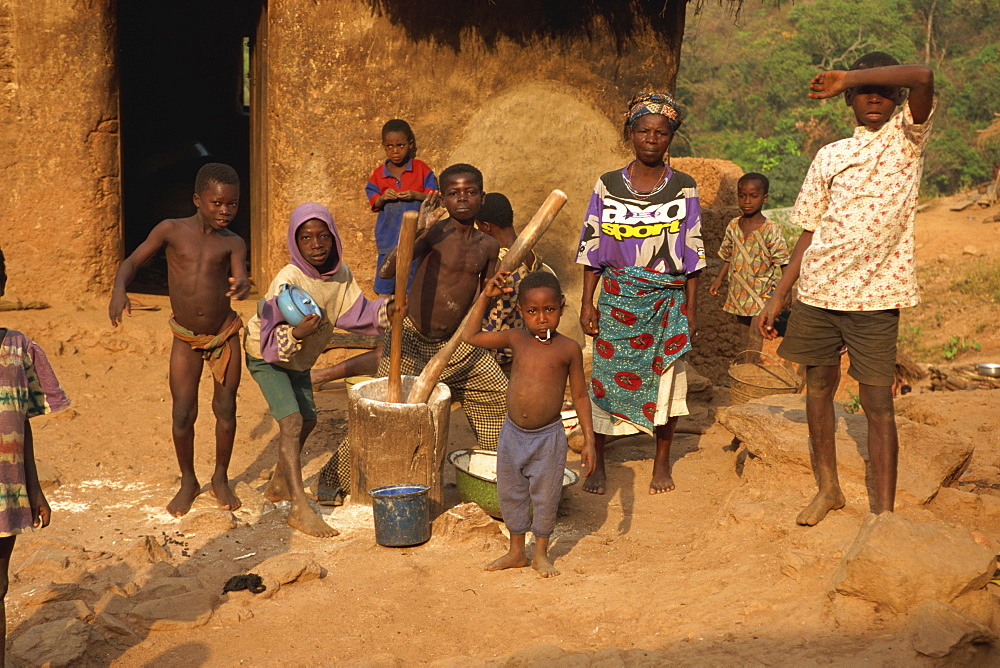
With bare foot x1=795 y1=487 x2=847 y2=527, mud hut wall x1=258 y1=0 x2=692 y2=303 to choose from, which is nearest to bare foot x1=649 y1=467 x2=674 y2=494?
bare foot x1=795 y1=487 x2=847 y2=527

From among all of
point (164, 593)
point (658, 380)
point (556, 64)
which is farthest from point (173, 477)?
point (556, 64)

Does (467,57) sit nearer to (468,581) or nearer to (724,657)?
(468,581)

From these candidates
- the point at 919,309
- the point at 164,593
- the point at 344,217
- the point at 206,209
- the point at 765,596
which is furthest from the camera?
the point at 919,309

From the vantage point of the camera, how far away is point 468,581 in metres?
3.90

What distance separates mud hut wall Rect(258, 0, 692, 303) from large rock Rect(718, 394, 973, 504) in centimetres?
257

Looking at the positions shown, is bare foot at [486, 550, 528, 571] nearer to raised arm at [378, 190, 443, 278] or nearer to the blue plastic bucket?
the blue plastic bucket

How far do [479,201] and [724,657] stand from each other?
99.0 inches

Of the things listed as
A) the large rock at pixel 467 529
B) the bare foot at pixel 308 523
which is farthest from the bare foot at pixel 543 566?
the bare foot at pixel 308 523

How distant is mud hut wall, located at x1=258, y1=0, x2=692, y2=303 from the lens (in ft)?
20.9

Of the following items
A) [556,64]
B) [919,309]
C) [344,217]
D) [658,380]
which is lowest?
[919,309]

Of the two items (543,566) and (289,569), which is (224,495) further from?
(543,566)

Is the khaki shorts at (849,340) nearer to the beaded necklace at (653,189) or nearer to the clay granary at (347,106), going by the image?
the beaded necklace at (653,189)

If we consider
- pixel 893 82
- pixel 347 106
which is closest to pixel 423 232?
pixel 347 106

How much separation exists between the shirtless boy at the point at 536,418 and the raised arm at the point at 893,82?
1.23 metres
